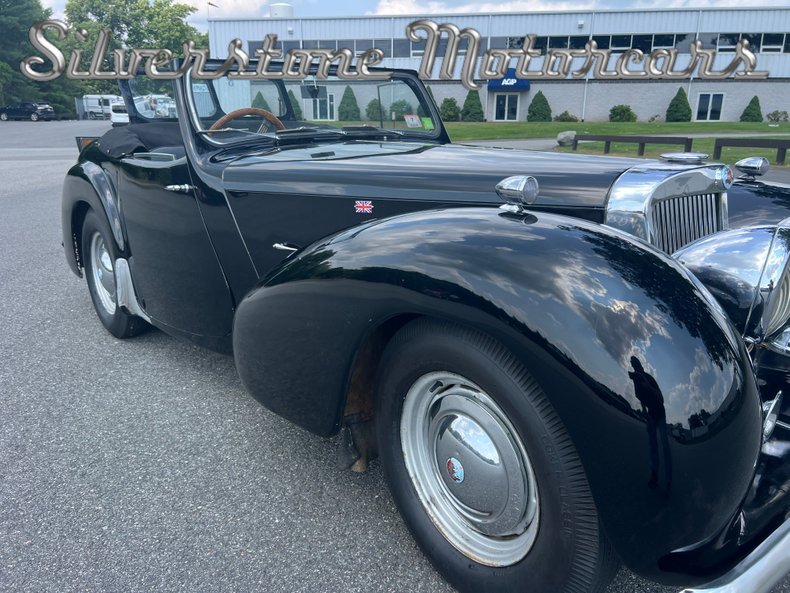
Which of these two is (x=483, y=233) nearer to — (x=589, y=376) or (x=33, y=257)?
(x=589, y=376)

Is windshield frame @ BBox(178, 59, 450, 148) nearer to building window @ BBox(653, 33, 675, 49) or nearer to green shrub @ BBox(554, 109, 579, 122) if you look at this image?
green shrub @ BBox(554, 109, 579, 122)

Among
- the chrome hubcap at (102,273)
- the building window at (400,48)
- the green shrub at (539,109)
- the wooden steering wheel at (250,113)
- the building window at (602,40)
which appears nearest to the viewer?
the wooden steering wheel at (250,113)

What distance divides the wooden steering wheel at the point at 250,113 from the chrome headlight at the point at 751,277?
7.47ft

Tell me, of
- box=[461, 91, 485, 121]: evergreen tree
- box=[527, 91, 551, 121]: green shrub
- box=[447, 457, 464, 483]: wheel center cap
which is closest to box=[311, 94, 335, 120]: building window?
box=[447, 457, 464, 483]: wheel center cap

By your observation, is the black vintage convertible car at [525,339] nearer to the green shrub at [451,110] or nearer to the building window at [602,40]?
the green shrub at [451,110]

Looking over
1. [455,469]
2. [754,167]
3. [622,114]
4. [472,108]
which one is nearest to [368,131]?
[754,167]

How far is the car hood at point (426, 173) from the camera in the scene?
2.24 meters

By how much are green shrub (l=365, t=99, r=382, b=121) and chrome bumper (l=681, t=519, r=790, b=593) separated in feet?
9.71

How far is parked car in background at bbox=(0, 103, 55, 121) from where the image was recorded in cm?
4416

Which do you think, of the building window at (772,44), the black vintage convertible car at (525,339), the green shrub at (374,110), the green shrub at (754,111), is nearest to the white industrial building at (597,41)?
the building window at (772,44)

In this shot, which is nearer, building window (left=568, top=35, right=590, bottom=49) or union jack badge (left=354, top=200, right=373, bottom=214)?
union jack badge (left=354, top=200, right=373, bottom=214)

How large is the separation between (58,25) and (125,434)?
391cm

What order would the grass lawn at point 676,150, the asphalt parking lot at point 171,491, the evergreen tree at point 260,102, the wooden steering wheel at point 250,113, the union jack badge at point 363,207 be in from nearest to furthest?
the asphalt parking lot at point 171,491
the union jack badge at point 363,207
the wooden steering wheel at point 250,113
the evergreen tree at point 260,102
the grass lawn at point 676,150

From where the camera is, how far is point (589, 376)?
4.56 ft
